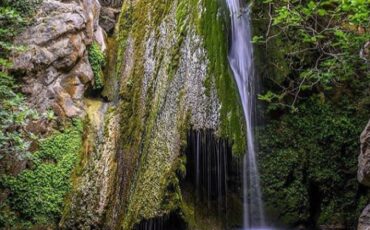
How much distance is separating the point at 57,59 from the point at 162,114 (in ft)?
8.76

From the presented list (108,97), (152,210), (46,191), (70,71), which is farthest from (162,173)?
(70,71)

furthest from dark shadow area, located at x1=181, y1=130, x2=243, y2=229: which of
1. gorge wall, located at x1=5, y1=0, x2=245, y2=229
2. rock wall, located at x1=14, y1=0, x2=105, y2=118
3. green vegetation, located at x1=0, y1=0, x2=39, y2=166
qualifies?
rock wall, located at x1=14, y1=0, x2=105, y2=118

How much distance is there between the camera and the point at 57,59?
6797mm

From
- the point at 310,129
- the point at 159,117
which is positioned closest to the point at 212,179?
the point at 159,117

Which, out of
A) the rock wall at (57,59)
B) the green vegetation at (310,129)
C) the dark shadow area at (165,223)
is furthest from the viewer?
the rock wall at (57,59)

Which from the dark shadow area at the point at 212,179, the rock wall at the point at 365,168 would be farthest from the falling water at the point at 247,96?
the rock wall at the point at 365,168

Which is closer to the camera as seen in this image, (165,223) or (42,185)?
(165,223)

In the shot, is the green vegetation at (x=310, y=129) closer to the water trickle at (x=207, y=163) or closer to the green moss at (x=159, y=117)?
the green moss at (x=159, y=117)

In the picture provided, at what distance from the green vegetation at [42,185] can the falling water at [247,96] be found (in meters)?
2.94

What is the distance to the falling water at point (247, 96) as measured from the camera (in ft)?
19.9

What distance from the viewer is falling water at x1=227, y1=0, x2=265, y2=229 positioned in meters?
6.07

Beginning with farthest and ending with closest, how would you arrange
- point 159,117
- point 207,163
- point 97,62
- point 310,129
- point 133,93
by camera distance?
point 97,62
point 310,129
point 133,93
point 159,117
point 207,163

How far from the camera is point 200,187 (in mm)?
5457

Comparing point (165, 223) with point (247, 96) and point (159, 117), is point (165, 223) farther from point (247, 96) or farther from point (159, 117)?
point (247, 96)
